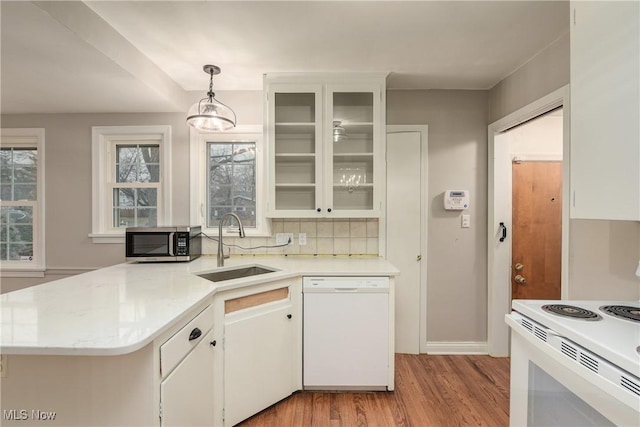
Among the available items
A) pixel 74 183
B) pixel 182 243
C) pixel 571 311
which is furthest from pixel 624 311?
pixel 74 183

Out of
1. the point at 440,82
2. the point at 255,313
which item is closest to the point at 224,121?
the point at 255,313

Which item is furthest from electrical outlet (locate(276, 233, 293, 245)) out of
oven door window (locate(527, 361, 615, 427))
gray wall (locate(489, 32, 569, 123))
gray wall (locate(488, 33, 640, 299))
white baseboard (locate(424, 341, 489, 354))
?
gray wall (locate(489, 32, 569, 123))

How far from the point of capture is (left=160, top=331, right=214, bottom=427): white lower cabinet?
105 centimetres

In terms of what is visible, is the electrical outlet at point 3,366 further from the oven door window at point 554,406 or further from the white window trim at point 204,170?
the oven door window at point 554,406

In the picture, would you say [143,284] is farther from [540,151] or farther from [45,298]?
[540,151]

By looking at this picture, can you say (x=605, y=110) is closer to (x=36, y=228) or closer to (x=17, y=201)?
(x=36, y=228)

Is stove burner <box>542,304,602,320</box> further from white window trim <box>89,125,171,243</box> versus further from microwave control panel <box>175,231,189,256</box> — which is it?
white window trim <box>89,125,171,243</box>

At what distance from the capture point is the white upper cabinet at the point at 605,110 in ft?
3.14

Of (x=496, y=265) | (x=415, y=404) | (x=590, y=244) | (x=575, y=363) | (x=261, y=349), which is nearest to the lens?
(x=575, y=363)

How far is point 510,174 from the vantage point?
95.9 inches

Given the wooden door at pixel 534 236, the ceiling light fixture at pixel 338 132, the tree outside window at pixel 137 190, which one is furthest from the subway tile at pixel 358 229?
the tree outside window at pixel 137 190

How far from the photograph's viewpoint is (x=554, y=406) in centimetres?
99

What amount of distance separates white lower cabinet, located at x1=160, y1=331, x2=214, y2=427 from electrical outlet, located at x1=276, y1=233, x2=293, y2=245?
113 centimetres

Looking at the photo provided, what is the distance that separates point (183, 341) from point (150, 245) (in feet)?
4.23
